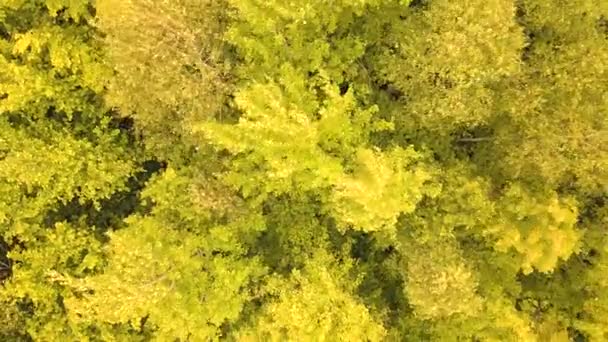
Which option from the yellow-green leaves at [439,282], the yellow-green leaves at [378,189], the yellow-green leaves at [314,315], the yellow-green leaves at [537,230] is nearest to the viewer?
the yellow-green leaves at [378,189]

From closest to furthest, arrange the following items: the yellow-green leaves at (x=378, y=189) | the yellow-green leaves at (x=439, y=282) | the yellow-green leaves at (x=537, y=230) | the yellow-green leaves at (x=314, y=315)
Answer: the yellow-green leaves at (x=378, y=189) < the yellow-green leaves at (x=314, y=315) < the yellow-green leaves at (x=537, y=230) < the yellow-green leaves at (x=439, y=282)

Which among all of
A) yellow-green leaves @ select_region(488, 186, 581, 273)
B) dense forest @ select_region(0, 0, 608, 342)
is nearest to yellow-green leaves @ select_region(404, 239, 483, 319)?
dense forest @ select_region(0, 0, 608, 342)

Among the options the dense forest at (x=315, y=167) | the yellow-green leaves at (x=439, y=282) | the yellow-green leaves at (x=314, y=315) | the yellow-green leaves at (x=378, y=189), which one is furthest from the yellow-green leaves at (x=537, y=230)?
the yellow-green leaves at (x=314, y=315)

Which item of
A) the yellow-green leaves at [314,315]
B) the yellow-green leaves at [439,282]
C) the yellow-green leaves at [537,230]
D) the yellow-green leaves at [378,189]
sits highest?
the yellow-green leaves at [537,230]

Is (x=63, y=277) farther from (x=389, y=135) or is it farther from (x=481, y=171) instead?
(x=481, y=171)

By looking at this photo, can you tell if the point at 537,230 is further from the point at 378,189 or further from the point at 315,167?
the point at 315,167

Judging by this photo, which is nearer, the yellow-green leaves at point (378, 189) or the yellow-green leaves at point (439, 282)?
the yellow-green leaves at point (378, 189)

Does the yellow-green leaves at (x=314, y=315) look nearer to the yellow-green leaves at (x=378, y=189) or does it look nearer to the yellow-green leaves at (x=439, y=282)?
the yellow-green leaves at (x=439, y=282)

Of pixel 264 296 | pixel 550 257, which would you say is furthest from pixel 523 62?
pixel 264 296

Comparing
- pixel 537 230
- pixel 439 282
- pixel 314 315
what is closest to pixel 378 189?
pixel 439 282
